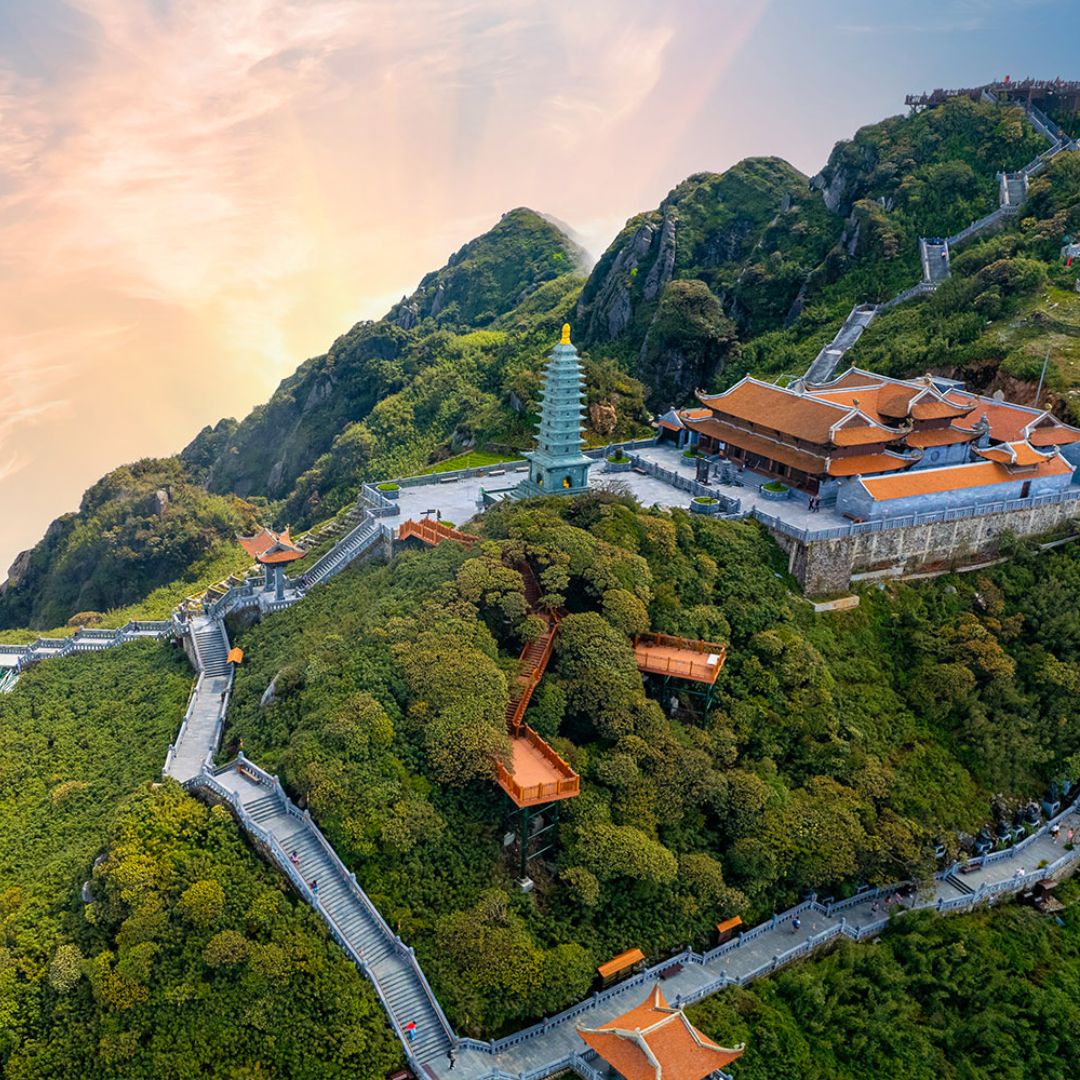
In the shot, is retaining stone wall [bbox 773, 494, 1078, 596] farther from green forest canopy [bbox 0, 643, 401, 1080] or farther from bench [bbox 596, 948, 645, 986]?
green forest canopy [bbox 0, 643, 401, 1080]

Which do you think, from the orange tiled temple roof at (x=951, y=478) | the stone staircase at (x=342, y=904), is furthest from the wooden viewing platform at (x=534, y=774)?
the orange tiled temple roof at (x=951, y=478)

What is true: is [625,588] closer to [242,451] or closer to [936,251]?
[936,251]

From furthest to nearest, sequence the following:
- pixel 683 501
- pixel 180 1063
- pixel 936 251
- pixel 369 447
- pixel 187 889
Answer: pixel 369 447, pixel 936 251, pixel 683 501, pixel 187 889, pixel 180 1063

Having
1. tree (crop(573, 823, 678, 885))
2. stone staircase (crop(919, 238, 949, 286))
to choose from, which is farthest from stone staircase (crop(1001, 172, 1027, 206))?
tree (crop(573, 823, 678, 885))

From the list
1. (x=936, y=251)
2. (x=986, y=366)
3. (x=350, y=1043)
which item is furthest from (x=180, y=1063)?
(x=936, y=251)

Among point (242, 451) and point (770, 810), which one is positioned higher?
point (242, 451)
